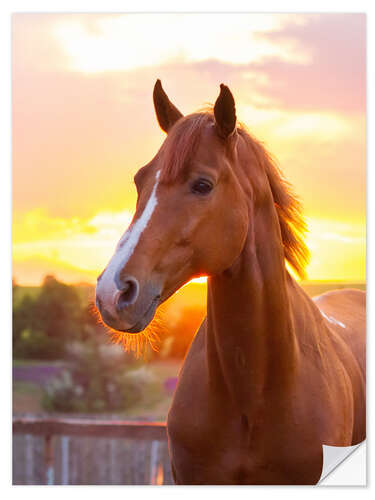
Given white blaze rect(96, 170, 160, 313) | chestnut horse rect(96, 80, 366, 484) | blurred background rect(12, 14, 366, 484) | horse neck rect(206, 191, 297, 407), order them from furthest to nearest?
1. blurred background rect(12, 14, 366, 484)
2. horse neck rect(206, 191, 297, 407)
3. chestnut horse rect(96, 80, 366, 484)
4. white blaze rect(96, 170, 160, 313)

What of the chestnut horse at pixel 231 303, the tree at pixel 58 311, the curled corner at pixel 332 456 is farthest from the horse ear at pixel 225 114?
the tree at pixel 58 311

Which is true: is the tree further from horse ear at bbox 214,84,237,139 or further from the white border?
horse ear at bbox 214,84,237,139

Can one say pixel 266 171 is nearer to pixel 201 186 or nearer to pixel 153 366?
pixel 201 186

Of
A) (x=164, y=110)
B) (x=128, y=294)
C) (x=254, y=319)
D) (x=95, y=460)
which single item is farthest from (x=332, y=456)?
(x=95, y=460)

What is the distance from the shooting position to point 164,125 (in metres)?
1.52

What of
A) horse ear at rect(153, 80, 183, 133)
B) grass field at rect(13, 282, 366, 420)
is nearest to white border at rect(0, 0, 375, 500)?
grass field at rect(13, 282, 366, 420)

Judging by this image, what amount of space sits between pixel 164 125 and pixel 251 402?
755 mm

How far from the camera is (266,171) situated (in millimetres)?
1456

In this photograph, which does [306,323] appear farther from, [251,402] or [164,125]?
[164,125]

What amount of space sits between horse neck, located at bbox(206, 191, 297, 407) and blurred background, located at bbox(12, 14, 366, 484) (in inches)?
29.7

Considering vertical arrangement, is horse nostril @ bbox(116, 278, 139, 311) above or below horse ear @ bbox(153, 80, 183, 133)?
below

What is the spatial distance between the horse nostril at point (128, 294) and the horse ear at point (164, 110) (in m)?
0.55

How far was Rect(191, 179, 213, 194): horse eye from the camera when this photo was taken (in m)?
1.25

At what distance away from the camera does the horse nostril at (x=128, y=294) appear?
3.68 ft
